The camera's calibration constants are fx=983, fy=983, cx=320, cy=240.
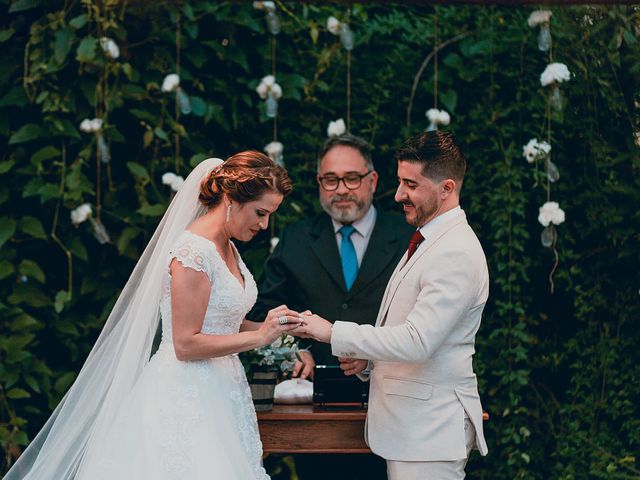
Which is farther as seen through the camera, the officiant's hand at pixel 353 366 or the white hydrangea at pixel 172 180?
the white hydrangea at pixel 172 180

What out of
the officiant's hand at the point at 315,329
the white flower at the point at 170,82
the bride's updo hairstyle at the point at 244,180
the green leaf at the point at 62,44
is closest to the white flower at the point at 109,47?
the green leaf at the point at 62,44

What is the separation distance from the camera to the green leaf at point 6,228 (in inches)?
199

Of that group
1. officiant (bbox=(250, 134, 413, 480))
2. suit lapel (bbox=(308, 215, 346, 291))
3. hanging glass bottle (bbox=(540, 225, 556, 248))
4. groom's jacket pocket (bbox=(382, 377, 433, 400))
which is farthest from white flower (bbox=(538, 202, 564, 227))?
groom's jacket pocket (bbox=(382, 377, 433, 400))

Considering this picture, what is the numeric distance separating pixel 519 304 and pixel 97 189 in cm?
233

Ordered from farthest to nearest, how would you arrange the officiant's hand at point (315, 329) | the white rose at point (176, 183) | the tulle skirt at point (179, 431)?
1. the white rose at point (176, 183)
2. the officiant's hand at point (315, 329)
3. the tulle skirt at point (179, 431)

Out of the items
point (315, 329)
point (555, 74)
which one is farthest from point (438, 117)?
point (315, 329)

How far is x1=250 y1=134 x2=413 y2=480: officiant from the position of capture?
15.9ft

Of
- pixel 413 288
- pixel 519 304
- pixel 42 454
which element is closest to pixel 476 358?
pixel 519 304

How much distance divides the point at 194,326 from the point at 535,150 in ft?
7.77

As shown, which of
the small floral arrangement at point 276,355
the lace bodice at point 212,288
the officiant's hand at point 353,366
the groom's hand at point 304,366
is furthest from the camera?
the groom's hand at point 304,366

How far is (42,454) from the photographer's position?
13.0 feet

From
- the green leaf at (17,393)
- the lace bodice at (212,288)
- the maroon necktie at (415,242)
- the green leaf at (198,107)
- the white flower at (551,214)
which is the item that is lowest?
the green leaf at (17,393)

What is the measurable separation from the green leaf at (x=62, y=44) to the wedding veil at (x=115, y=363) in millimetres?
1479

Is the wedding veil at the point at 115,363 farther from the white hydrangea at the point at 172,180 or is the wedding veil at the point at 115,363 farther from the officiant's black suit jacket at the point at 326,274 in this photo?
the white hydrangea at the point at 172,180
